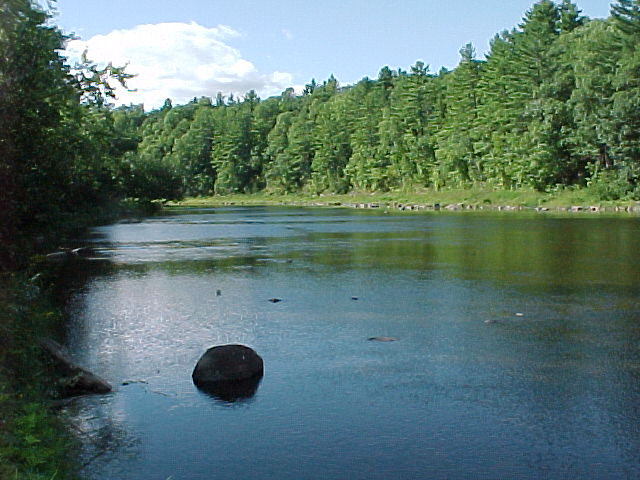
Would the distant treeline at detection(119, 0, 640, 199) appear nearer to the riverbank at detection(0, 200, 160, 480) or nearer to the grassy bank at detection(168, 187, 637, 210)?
the grassy bank at detection(168, 187, 637, 210)

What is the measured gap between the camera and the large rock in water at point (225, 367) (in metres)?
12.9

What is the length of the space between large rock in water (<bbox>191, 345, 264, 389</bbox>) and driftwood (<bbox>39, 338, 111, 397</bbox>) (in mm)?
1571

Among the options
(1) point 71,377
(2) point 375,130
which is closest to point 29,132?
(1) point 71,377

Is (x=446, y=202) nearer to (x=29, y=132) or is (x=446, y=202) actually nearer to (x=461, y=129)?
(x=461, y=129)

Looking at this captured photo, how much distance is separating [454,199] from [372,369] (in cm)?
7573

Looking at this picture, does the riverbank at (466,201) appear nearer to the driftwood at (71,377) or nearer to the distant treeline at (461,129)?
the distant treeline at (461,129)

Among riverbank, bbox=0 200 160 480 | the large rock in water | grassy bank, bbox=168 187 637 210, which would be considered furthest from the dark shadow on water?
grassy bank, bbox=168 187 637 210

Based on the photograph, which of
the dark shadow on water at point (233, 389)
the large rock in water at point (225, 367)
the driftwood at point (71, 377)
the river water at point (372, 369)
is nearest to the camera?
the river water at point (372, 369)

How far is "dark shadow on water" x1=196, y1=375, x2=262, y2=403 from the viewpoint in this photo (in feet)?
40.1

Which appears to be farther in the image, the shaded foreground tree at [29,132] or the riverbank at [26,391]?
the shaded foreground tree at [29,132]

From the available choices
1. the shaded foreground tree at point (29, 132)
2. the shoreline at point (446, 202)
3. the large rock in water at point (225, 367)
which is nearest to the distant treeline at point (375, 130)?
the shaded foreground tree at point (29, 132)

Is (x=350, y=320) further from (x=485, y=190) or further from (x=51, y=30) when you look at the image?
(x=485, y=190)

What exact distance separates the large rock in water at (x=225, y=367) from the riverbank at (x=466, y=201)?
5219 cm

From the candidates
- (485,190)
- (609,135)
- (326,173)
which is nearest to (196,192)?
(326,173)
